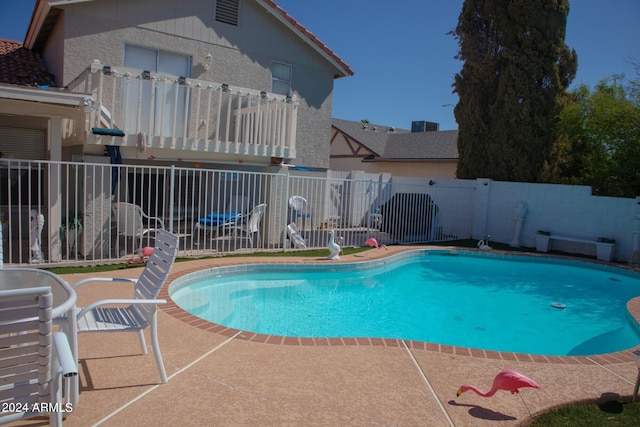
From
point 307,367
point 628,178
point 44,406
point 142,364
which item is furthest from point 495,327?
point 628,178

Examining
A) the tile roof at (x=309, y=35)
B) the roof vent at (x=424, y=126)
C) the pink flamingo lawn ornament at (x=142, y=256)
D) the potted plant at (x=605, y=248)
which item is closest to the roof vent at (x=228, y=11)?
the tile roof at (x=309, y=35)

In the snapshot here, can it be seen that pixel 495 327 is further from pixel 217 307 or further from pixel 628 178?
pixel 628 178

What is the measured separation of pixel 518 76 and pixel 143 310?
16905 mm

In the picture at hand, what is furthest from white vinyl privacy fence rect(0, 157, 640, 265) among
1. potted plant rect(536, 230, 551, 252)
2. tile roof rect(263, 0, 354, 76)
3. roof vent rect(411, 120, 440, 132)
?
roof vent rect(411, 120, 440, 132)

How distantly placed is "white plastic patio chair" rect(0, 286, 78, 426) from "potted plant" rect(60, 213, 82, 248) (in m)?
7.41

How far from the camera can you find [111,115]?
34.0ft

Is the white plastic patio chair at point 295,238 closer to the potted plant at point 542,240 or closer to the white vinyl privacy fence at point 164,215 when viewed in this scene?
the white vinyl privacy fence at point 164,215

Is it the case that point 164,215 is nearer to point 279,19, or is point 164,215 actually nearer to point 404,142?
point 279,19

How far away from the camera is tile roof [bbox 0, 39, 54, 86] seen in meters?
12.5

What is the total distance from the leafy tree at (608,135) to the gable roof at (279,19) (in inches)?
320

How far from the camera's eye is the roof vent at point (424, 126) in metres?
35.8

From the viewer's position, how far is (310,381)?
4441 mm

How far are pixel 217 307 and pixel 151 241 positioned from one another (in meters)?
5.02

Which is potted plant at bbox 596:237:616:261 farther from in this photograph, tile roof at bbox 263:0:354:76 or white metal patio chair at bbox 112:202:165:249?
white metal patio chair at bbox 112:202:165:249
